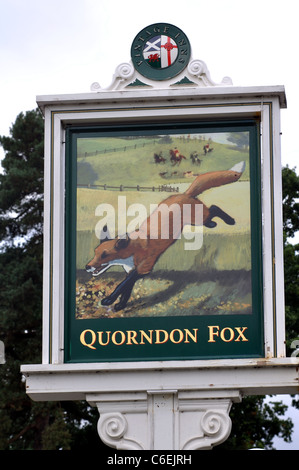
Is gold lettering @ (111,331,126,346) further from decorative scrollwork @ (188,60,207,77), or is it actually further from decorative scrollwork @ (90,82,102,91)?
decorative scrollwork @ (188,60,207,77)

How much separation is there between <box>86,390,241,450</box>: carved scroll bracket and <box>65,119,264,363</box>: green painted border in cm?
39

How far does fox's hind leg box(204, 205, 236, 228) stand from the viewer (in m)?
10.6

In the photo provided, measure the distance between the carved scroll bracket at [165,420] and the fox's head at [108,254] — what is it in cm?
129

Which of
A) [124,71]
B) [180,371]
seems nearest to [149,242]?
[180,371]

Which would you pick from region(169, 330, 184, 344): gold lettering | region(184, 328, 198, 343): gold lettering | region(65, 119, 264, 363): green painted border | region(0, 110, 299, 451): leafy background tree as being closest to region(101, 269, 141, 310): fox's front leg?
region(65, 119, 264, 363): green painted border

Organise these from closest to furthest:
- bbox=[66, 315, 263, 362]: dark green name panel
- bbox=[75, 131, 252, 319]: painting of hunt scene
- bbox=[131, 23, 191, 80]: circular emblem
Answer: bbox=[66, 315, 263, 362]: dark green name panel → bbox=[75, 131, 252, 319]: painting of hunt scene → bbox=[131, 23, 191, 80]: circular emblem

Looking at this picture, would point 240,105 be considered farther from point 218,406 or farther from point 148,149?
point 218,406

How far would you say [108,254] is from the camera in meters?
10.7

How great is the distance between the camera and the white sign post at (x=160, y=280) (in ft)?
33.2

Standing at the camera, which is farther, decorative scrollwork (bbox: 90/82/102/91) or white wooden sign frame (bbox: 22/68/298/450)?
decorative scrollwork (bbox: 90/82/102/91)

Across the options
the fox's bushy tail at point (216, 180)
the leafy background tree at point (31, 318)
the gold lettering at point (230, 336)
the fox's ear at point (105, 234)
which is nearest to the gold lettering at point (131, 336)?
the gold lettering at point (230, 336)

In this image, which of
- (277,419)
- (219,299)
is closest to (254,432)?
(277,419)

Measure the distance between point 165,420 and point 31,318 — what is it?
1816 cm

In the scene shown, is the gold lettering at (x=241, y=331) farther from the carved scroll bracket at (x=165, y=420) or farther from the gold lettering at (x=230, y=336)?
the carved scroll bracket at (x=165, y=420)
